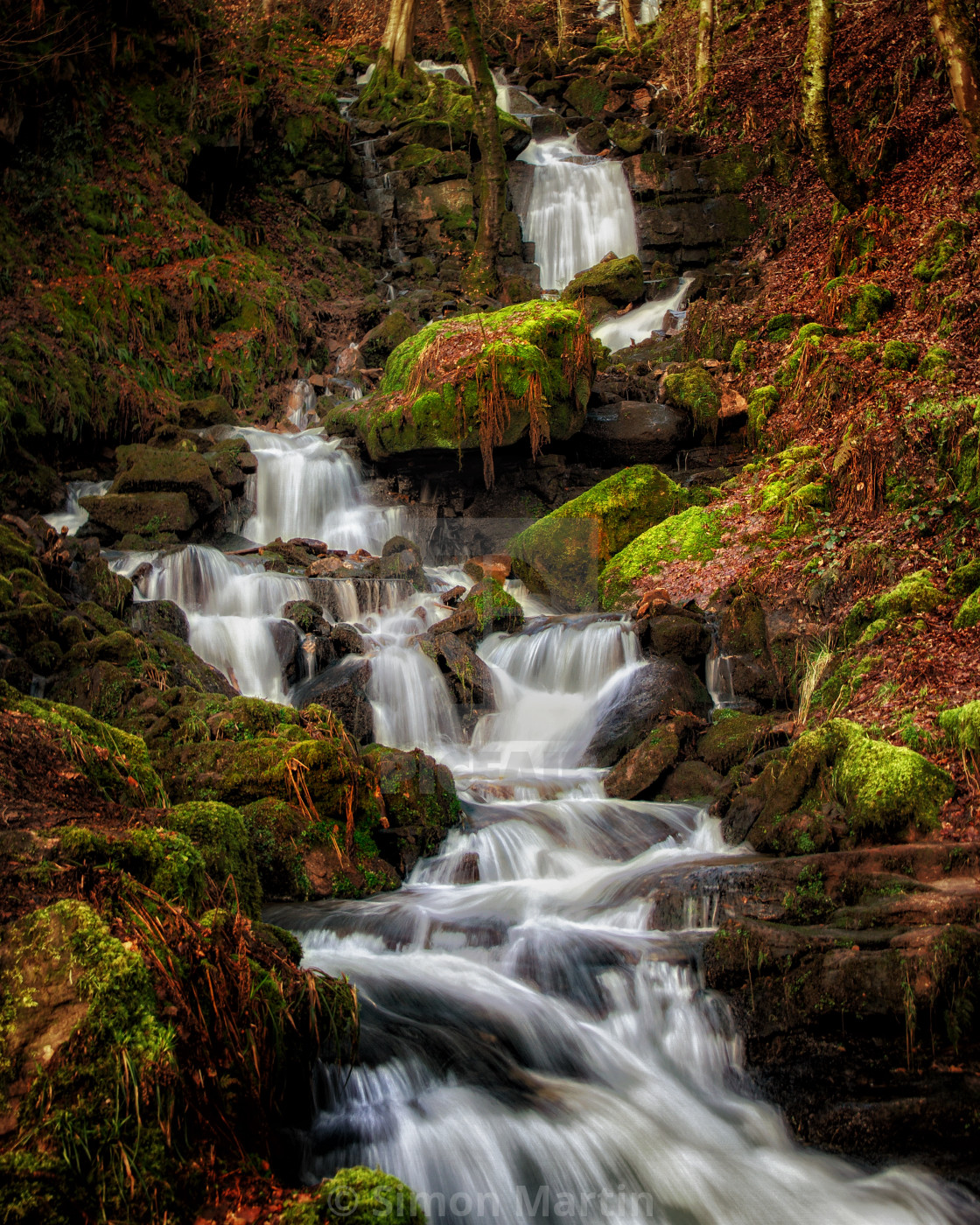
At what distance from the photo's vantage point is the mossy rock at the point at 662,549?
38.7 ft

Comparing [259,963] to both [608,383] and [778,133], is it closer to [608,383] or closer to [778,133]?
[608,383]

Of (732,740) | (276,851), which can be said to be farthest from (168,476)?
(732,740)

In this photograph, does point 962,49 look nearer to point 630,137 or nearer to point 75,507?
point 75,507

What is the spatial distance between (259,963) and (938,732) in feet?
16.0

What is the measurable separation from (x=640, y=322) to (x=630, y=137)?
890 centimetres

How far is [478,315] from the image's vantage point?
15.5 meters

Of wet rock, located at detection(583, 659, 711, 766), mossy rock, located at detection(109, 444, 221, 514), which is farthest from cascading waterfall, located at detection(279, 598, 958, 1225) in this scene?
mossy rock, located at detection(109, 444, 221, 514)

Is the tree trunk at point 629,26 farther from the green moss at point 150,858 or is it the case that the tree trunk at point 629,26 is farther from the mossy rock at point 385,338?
the green moss at point 150,858

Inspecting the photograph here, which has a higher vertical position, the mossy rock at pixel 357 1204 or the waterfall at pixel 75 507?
the waterfall at pixel 75 507

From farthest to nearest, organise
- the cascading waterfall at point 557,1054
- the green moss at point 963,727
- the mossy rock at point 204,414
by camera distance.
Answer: the mossy rock at point 204,414, the green moss at point 963,727, the cascading waterfall at point 557,1054

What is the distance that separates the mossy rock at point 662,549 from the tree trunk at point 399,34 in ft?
75.6

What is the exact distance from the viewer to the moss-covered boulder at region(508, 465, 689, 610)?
12727 mm

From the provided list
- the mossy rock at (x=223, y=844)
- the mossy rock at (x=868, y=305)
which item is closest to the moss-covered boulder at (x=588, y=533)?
the mossy rock at (x=868, y=305)

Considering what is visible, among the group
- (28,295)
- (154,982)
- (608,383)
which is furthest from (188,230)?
(154,982)
